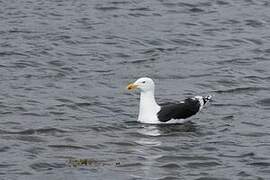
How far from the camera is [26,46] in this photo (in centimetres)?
2470

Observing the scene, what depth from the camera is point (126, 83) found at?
72.3 ft

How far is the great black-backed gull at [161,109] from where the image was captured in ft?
63.4

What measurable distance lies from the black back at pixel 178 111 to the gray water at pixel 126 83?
264 millimetres

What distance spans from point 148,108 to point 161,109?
0.32 metres

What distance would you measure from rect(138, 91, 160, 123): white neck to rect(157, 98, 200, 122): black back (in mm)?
134

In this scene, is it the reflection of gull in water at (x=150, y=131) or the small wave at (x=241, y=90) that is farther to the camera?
the small wave at (x=241, y=90)

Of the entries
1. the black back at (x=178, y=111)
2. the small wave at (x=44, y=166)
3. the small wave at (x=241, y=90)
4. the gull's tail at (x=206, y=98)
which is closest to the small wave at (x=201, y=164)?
the small wave at (x=44, y=166)

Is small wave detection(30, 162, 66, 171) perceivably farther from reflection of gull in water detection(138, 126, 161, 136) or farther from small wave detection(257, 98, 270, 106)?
small wave detection(257, 98, 270, 106)

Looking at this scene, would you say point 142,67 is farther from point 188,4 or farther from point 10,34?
point 188,4

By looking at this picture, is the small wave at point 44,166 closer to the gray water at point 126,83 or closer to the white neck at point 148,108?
the gray water at point 126,83

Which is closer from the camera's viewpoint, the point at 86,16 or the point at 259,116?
the point at 259,116

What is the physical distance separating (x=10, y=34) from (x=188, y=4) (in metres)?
7.47

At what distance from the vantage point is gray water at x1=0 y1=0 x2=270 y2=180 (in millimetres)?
15953

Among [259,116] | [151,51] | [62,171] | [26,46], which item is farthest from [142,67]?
[62,171]
